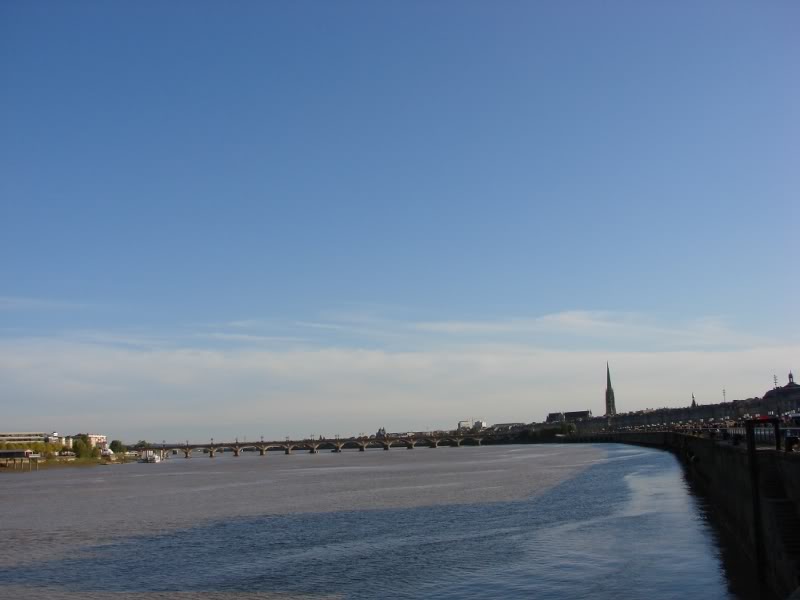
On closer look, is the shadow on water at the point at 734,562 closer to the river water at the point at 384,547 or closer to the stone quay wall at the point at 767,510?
the stone quay wall at the point at 767,510

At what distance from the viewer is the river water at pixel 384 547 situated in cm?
3431

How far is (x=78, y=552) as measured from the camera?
48.3 metres

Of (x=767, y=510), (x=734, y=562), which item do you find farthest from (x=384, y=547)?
(x=767, y=510)

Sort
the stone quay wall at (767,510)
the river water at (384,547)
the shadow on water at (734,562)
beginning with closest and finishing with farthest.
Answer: the stone quay wall at (767,510)
the shadow on water at (734,562)
the river water at (384,547)

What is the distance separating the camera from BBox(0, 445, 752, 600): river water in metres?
34.3

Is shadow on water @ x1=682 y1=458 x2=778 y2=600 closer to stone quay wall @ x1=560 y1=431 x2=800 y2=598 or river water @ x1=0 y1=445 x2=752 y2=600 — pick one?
stone quay wall @ x1=560 y1=431 x2=800 y2=598

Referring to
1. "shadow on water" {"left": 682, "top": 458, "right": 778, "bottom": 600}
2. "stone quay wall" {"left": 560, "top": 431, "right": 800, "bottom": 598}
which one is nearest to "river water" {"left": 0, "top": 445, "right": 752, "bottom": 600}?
"shadow on water" {"left": 682, "top": 458, "right": 778, "bottom": 600}

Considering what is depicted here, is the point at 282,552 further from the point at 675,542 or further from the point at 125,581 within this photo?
the point at 675,542

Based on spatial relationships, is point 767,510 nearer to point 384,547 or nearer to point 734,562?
point 734,562

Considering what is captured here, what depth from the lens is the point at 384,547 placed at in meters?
44.7

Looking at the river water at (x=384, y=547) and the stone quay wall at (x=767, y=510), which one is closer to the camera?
the stone quay wall at (x=767, y=510)

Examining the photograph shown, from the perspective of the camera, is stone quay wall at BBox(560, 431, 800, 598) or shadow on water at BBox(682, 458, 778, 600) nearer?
stone quay wall at BBox(560, 431, 800, 598)

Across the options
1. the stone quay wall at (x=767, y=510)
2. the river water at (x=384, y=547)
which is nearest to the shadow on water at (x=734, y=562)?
the stone quay wall at (x=767, y=510)

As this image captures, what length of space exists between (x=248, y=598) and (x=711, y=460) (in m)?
43.3
